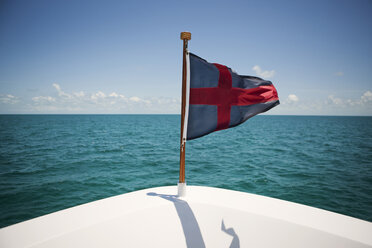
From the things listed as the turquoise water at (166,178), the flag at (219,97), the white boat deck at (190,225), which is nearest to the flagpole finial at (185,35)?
the flag at (219,97)

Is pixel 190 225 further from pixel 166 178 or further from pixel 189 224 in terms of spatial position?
pixel 166 178

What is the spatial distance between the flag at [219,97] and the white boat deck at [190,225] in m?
1.15

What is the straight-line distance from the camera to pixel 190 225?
2607 mm

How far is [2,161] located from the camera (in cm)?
1268

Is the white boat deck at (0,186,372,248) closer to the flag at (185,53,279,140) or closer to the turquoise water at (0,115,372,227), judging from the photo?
the flag at (185,53,279,140)

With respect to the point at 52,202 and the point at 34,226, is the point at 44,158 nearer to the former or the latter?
the point at 52,202

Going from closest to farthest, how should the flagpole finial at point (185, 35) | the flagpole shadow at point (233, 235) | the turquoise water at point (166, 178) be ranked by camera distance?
the flagpole shadow at point (233, 235) < the flagpole finial at point (185, 35) < the turquoise water at point (166, 178)

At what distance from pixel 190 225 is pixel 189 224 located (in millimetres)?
19

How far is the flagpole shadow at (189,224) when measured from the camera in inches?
99.3

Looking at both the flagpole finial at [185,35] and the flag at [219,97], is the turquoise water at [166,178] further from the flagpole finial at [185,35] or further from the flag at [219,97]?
the flagpole finial at [185,35]

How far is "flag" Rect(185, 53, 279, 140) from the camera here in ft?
9.10

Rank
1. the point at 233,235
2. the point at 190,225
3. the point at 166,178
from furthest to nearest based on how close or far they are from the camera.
A: the point at 166,178
the point at 190,225
the point at 233,235

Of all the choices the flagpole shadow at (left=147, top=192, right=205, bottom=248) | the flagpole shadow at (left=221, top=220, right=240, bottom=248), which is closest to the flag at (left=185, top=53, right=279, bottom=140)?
the flagpole shadow at (left=147, top=192, right=205, bottom=248)

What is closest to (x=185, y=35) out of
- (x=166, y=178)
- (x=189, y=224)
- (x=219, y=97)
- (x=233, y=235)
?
(x=219, y=97)
